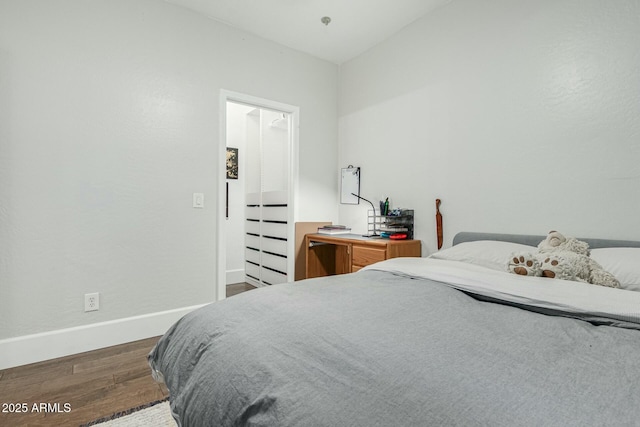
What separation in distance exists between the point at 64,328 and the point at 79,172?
1.05 metres

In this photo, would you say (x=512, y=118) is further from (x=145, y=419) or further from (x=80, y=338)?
(x=80, y=338)

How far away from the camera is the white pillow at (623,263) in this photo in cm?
128

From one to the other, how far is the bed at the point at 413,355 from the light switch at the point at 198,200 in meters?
1.62

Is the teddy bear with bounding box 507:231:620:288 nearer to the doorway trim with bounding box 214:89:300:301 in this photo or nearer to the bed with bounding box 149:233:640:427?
the bed with bounding box 149:233:640:427

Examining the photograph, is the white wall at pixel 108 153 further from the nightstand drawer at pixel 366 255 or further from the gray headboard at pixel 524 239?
the gray headboard at pixel 524 239

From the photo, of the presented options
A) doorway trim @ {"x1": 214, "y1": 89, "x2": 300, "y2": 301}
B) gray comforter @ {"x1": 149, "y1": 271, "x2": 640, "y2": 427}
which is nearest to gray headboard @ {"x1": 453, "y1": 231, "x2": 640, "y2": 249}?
gray comforter @ {"x1": 149, "y1": 271, "x2": 640, "y2": 427}

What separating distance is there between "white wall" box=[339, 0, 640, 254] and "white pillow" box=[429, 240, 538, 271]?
34cm

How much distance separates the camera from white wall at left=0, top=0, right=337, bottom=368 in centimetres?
197

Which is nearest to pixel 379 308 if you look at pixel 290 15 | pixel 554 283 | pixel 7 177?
pixel 554 283

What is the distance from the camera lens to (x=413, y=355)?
688 mm

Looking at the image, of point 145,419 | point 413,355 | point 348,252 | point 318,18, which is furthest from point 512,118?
point 145,419

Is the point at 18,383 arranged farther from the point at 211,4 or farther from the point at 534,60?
the point at 534,60

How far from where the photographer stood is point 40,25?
2021mm

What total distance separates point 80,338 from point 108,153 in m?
1.28
